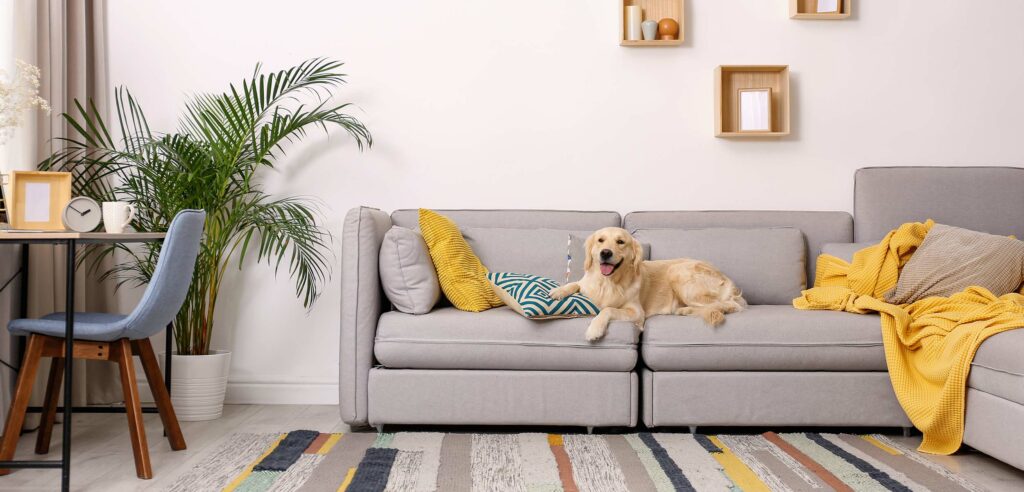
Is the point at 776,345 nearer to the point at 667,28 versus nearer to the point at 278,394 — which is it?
the point at 667,28

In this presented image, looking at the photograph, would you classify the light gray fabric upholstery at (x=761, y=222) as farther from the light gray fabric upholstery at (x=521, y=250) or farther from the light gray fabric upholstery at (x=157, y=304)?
the light gray fabric upholstery at (x=157, y=304)

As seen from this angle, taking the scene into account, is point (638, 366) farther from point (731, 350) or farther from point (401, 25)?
point (401, 25)

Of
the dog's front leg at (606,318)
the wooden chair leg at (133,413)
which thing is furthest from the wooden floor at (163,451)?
the dog's front leg at (606,318)

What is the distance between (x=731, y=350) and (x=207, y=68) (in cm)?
264

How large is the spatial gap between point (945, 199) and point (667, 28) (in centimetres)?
146

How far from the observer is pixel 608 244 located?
3035mm

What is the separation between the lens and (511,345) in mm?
2865

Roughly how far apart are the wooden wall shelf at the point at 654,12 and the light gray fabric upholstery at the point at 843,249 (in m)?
1.14

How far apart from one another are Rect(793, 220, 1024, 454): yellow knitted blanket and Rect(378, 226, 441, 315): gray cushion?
1.42 m

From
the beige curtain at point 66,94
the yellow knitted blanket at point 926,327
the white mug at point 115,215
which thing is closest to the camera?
the yellow knitted blanket at point 926,327

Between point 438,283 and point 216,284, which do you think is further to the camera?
point 216,284

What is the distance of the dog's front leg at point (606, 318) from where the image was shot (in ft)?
9.30

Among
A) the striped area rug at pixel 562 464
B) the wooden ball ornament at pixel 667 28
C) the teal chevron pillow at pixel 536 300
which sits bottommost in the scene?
the striped area rug at pixel 562 464

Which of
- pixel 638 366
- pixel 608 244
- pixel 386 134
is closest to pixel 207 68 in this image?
pixel 386 134
